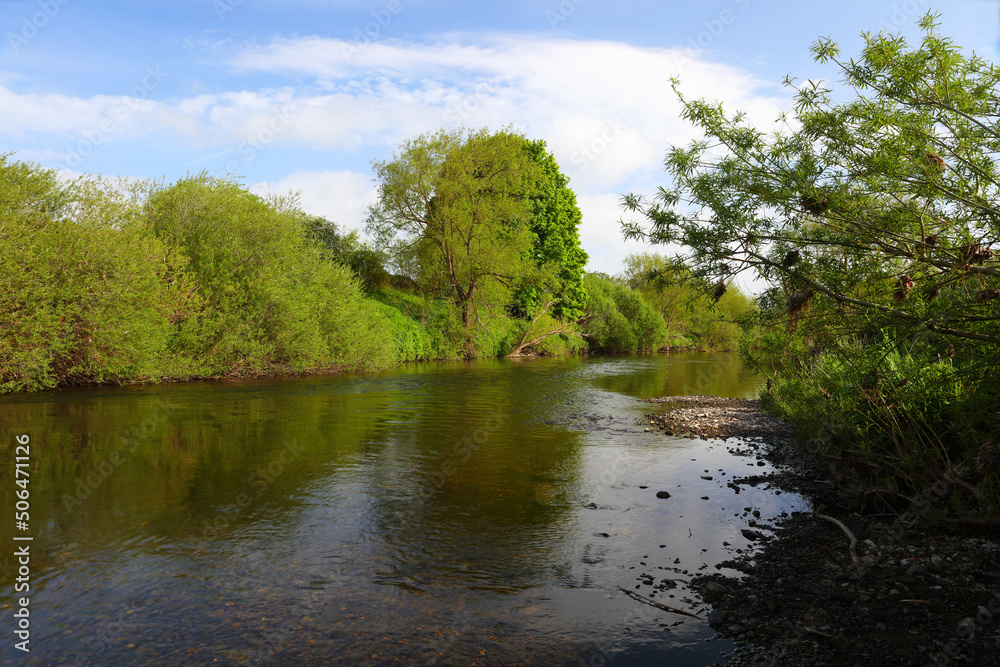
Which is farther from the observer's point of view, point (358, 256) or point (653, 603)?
point (358, 256)

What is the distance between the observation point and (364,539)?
8422 millimetres

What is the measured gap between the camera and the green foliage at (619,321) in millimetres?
60625

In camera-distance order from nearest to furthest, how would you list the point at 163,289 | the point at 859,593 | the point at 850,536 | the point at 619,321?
the point at 859,593, the point at 850,536, the point at 163,289, the point at 619,321

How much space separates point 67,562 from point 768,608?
765 cm

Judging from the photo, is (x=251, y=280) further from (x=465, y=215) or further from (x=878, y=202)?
(x=878, y=202)

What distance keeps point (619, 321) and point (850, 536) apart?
55.5 metres

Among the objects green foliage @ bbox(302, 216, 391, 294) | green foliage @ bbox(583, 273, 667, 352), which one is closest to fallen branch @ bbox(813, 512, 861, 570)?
green foliage @ bbox(302, 216, 391, 294)

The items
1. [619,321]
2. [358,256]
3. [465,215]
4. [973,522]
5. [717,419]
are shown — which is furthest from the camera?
[619,321]

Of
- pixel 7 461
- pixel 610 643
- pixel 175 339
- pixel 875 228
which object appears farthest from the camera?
pixel 175 339

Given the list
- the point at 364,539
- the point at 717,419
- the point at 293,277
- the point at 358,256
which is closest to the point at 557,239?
the point at 358,256

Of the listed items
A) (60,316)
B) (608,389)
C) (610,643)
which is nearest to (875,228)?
(610,643)

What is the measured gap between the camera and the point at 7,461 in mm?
12531

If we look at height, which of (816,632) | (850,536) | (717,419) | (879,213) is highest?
(879,213)

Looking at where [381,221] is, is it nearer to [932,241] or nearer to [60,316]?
[60,316]
